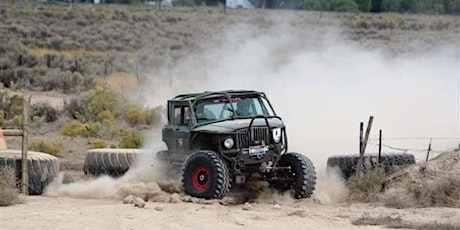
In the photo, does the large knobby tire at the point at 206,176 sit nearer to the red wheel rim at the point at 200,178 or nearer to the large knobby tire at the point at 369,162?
the red wheel rim at the point at 200,178

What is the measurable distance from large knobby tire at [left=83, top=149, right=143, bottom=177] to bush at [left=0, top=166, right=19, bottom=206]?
2310 mm

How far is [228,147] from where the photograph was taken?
15.9m

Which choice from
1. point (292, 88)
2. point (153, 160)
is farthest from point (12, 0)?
point (153, 160)

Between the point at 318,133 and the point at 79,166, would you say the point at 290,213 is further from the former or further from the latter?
the point at 318,133

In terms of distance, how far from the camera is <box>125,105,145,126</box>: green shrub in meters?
28.8

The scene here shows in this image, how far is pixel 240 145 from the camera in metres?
15.9

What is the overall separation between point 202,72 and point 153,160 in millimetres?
23692

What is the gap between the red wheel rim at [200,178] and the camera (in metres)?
15.6

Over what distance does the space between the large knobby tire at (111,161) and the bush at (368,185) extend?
14.6 feet

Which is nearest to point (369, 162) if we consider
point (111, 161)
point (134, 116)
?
point (111, 161)

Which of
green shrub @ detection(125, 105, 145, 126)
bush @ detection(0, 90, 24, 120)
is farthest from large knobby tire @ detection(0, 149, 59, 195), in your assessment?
bush @ detection(0, 90, 24, 120)

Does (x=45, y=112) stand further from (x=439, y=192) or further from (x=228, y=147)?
(x=439, y=192)

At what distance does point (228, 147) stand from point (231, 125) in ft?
1.38

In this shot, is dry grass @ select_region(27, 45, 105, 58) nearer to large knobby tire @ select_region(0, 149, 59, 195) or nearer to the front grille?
large knobby tire @ select_region(0, 149, 59, 195)
